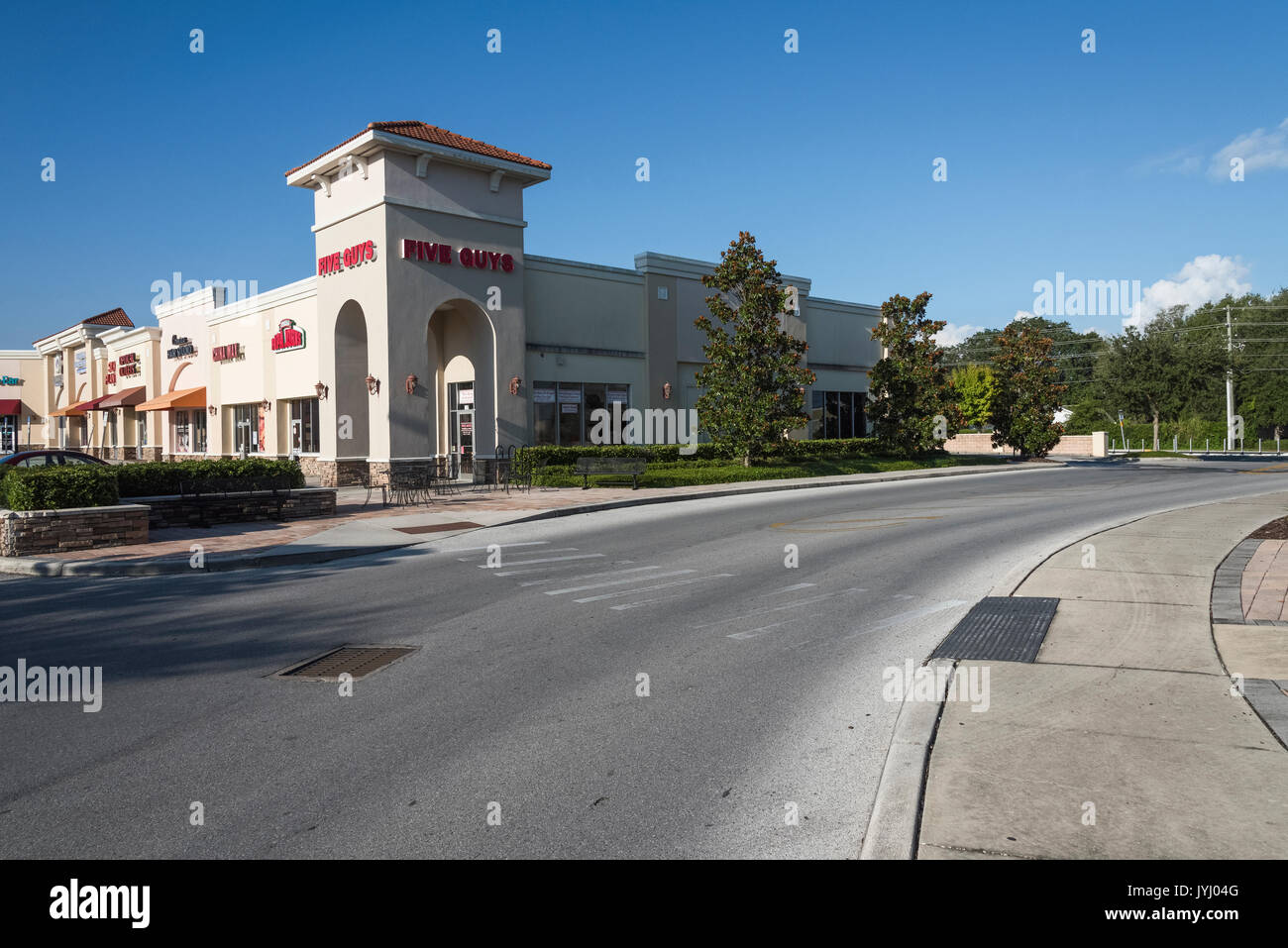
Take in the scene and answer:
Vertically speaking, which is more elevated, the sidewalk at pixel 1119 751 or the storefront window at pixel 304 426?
the storefront window at pixel 304 426

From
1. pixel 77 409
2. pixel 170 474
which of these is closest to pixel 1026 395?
pixel 170 474

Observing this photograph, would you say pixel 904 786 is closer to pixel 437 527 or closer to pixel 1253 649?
pixel 1253 649

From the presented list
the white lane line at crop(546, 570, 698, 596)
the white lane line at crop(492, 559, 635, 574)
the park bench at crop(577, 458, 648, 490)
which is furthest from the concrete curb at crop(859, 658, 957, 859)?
the park bench at crop(577, 458, 648, 490)

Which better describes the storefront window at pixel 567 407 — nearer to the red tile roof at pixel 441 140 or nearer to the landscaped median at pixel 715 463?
the landscaped median at pixel 715 463

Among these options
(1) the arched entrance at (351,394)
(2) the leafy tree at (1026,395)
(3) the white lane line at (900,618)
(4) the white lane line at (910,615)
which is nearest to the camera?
(3) the white lane line at (900,618)

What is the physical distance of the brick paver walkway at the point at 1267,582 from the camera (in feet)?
26.8

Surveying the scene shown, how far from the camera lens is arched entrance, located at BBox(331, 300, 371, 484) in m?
27.9

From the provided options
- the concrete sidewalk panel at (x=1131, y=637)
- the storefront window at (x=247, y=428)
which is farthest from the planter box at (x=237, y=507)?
the storefront window at (x=247, y=428)

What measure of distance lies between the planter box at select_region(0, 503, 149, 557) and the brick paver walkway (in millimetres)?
16215

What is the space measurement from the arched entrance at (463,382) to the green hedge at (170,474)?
8.73 metres

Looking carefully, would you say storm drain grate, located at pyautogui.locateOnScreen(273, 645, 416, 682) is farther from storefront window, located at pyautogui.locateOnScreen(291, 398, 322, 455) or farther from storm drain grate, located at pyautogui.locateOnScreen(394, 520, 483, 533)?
storefront window, located at pyautogui.locateOnScreen(291, 398, 322, 455)

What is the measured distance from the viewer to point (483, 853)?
3.87m
